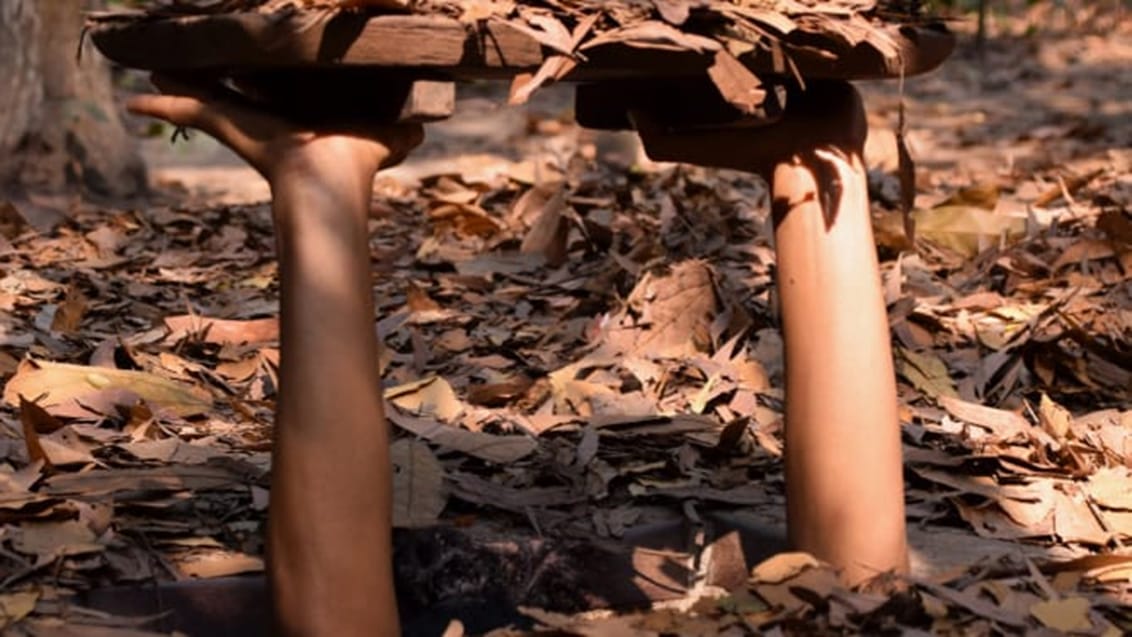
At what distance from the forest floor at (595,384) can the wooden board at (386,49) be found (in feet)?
2.49

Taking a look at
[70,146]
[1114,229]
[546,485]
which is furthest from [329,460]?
[70,146]

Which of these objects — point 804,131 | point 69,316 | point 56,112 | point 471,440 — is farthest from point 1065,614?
point 56,112

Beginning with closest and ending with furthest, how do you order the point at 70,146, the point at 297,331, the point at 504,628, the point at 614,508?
the point at 297,331
the point at 504,628
the point at 614,508
the point at 70,146

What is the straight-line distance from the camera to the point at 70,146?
6.48 meters

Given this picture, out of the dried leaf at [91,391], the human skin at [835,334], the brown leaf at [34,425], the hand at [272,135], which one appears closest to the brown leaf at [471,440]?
the dried leaf at [91,391]

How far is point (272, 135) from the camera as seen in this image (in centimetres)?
250

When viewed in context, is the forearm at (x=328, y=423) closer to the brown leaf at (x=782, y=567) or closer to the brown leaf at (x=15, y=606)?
the brown leaf at (x=15, y=606)

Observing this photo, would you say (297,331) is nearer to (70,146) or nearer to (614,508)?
(614,508)

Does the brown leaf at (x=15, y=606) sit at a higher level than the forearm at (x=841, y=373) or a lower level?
lower

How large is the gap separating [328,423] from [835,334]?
2.63ft

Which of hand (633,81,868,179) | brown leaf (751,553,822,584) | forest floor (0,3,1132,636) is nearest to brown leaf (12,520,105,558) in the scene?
forest floor (0,3,1132,636)

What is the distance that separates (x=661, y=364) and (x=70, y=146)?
3.13m

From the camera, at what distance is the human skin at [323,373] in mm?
2477

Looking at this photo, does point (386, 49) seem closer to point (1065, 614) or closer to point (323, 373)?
point (323, 373)
